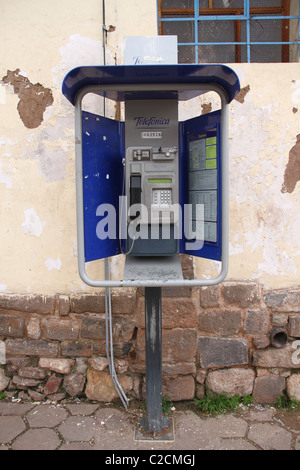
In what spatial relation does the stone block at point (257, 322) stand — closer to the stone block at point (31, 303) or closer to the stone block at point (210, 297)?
the stone block at point (210, 297)

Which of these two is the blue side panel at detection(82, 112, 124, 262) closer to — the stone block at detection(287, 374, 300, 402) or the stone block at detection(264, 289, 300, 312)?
the stone block at detection(264, 289, 300, 312)

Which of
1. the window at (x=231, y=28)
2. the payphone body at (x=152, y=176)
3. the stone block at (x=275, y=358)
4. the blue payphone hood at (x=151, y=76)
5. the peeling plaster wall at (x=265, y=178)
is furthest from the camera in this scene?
the window at (x=231, y=28)

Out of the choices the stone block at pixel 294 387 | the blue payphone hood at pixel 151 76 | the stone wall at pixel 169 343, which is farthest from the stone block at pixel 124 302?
the blue payphone hood at pixel 151 76

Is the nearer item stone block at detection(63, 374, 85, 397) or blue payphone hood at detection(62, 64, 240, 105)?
blue payphone hood at detection(62, 64, 240, 105)

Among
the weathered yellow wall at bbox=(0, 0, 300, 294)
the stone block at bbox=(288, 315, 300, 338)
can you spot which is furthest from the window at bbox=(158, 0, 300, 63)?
the stone block at bbox=(288, 315, 300, 338)

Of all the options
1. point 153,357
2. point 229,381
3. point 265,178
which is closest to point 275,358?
point 229,381

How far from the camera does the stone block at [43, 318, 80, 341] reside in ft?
8.61

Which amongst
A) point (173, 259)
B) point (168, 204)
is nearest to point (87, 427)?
point (173, 259)

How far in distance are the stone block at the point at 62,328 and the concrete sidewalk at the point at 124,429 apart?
1.43ft

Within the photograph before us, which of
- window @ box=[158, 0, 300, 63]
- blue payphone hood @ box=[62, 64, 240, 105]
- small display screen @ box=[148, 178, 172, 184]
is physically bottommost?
small display screen @ box=[148, 178, 172, 184]

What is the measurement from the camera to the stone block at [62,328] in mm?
2623

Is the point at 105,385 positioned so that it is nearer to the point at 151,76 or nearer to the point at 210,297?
the point at 210,297

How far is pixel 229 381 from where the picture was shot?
260 cm

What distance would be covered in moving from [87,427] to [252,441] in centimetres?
94
